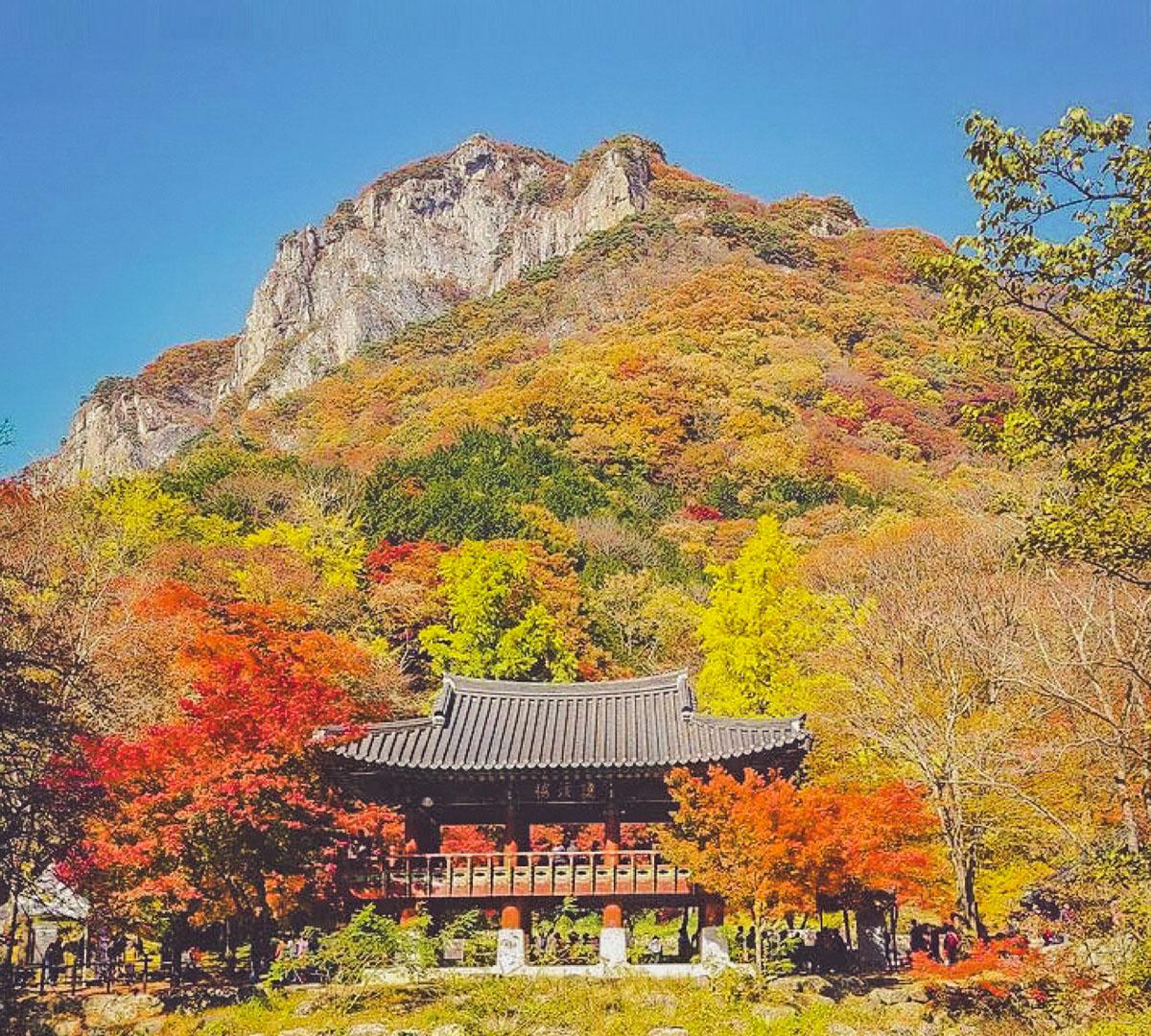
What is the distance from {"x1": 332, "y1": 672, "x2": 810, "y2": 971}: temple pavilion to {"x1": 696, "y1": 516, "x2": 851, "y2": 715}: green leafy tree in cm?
644

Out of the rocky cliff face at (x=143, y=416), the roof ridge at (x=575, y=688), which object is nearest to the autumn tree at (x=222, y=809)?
the roof ridge at (x=575, y=688)

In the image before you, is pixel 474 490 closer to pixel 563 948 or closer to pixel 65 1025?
pixel 563 948

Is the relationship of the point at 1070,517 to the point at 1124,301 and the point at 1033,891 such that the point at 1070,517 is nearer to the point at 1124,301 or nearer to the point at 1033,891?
the point at 1124,301

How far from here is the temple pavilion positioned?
20406 mm

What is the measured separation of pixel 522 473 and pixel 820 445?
777 inches

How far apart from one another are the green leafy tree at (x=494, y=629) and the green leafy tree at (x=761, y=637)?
9185 millimetres

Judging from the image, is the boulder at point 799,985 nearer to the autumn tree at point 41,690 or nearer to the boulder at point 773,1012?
the boulder at point 773,1012

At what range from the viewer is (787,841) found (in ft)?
59.0

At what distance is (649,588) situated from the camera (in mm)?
48562

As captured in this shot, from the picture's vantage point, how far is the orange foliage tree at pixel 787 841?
1809cm

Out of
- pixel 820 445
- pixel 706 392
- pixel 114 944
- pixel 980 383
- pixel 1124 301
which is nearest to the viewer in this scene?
pixel 1124 301

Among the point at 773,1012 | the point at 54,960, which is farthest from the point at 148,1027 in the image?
the point at 773,1012

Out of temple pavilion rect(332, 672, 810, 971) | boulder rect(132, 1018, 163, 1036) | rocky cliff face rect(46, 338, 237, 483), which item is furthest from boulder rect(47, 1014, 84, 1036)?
rocky cliff face rect(46, 338, 237, 483)

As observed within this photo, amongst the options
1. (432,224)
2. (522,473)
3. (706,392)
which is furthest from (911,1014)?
(432,224)
